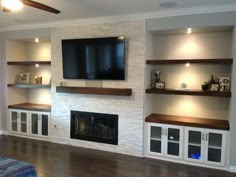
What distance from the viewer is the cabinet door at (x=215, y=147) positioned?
3689mm

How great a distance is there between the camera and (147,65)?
167 inches

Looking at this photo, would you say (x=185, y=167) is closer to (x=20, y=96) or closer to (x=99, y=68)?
(x=99, y=68)

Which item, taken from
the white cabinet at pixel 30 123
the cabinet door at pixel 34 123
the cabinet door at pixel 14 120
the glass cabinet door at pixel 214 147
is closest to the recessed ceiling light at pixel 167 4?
the glass cabinet door at pixel 214 147

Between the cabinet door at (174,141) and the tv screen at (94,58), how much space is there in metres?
1.36

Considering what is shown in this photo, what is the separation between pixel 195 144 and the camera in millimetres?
3861

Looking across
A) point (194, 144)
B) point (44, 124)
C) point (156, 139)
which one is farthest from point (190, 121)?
point (44, 124)

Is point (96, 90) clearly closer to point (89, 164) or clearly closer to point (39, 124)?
point (89, 164)

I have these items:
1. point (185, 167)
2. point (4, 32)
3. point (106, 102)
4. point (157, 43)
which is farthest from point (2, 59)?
point (185, 167)

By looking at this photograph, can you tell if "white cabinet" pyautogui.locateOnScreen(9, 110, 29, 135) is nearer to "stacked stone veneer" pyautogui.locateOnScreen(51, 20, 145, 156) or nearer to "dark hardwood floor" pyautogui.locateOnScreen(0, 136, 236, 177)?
"dark hardwood floor" pyautogui.locateOnScreen(0, 136, 236, 177)

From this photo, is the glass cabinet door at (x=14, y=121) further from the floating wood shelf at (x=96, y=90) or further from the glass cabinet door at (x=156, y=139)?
the glass cabinet door at (x=156, y=139)

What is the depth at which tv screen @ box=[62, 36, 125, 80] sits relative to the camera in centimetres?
426

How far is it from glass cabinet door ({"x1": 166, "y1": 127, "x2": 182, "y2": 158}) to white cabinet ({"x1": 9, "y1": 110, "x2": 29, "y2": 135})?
3.47 metres

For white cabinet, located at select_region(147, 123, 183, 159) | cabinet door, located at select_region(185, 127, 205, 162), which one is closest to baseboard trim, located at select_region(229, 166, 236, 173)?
cabinet door, located at select_region(185, 127, 205, 162)

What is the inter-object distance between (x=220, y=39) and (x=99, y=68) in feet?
7.89
